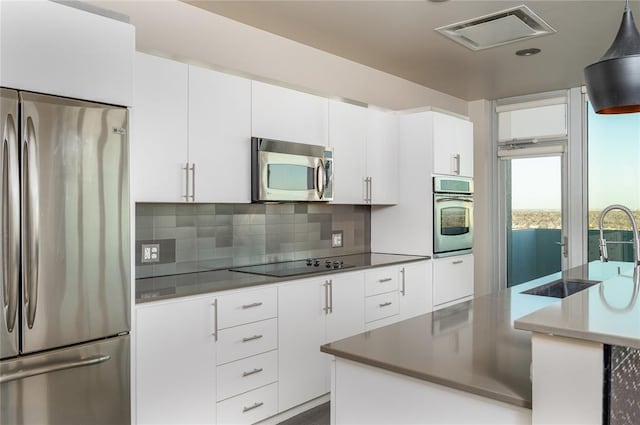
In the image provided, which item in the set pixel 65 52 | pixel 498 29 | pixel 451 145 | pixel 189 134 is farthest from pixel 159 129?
pixel 451 145

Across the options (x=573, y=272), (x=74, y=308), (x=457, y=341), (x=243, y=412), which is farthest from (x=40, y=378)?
(x=573, y=272)

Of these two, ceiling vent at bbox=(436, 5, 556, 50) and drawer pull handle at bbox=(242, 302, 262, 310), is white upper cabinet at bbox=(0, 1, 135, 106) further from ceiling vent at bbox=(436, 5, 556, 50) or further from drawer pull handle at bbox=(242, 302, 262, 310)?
ceiling vent at bbox=(436, 5, 556, 50)

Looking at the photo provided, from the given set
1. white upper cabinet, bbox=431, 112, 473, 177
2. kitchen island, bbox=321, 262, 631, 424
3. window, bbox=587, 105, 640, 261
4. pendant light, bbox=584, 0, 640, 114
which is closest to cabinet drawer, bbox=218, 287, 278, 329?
kitchen island, bbox=321, 262, 631, 424

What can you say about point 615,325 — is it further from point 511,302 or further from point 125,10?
point 125,10

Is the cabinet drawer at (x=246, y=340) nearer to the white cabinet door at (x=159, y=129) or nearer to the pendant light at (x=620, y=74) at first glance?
the white cabinet door at (x=159, y=129)

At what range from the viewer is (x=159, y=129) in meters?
2.64

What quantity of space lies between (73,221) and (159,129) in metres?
0.85

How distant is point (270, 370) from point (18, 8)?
2147 mm

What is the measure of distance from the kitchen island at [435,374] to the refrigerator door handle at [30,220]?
1.15 meters

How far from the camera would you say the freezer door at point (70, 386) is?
1.83m

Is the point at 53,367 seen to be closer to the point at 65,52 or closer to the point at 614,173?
the point at 65,52

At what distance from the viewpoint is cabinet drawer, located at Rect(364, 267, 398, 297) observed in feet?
11.6

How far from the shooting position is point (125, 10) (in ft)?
9.20

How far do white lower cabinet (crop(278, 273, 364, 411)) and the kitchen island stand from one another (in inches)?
49.0
